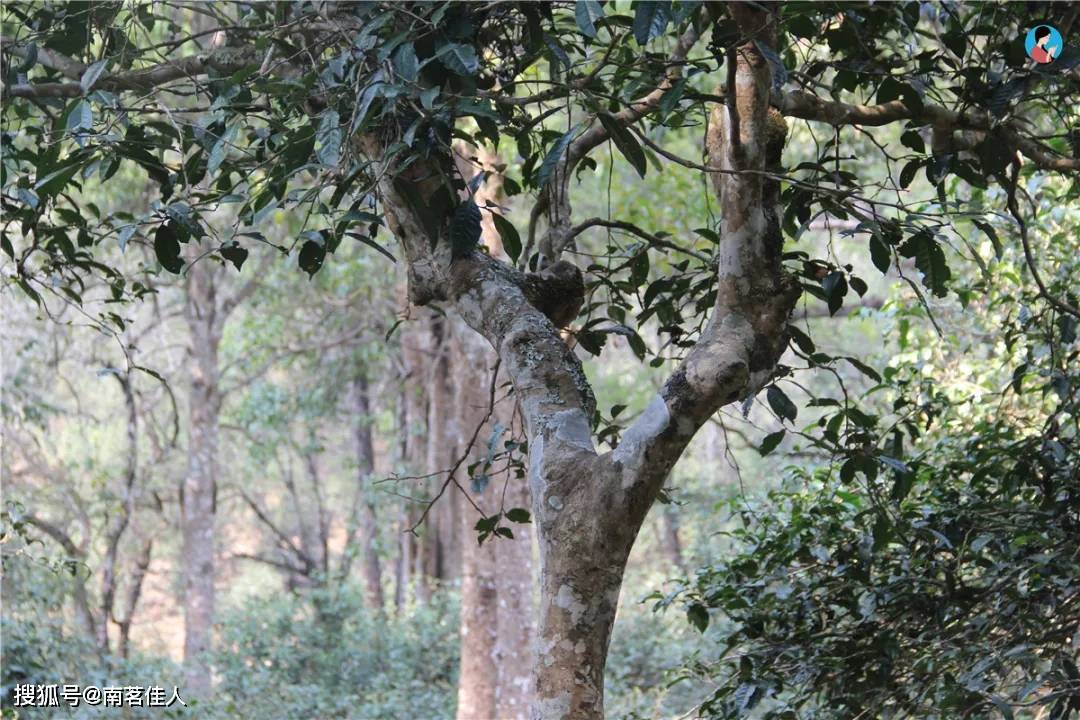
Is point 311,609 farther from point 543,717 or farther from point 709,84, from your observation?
point 543,717

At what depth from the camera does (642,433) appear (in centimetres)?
190

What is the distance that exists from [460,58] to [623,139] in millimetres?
366

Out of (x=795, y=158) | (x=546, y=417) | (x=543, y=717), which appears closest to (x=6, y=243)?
(x=546, y=417)

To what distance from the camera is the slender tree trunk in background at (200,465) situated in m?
9.52

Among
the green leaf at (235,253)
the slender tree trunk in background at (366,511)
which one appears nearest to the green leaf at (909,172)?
the green leaf at (235,253)

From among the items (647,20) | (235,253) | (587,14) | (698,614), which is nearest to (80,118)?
(235,253)

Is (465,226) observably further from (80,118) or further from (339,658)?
(339,658)

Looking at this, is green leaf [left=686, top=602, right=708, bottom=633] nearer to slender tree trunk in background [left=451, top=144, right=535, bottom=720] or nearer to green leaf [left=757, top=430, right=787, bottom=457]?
green leaf [left=757, top=430, right=787, bottom=457]

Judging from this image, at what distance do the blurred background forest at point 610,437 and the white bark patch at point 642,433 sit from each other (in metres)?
0.44

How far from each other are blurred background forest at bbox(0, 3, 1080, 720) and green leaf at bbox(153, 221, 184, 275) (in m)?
0.06

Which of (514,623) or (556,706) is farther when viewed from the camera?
(514,623)

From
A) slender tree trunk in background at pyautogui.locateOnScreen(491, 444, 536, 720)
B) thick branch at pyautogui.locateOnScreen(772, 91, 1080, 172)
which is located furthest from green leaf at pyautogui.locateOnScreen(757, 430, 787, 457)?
slender tree trunk in background at pyautogui.locateOnScreen(491, 444, 536, 720)

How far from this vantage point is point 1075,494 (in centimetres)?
273

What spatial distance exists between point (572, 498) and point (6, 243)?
1781 millimetres
